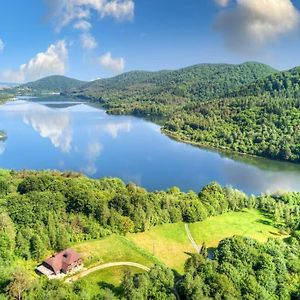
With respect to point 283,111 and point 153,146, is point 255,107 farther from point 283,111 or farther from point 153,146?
point 153,146

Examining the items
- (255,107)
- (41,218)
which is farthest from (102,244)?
(255,107)

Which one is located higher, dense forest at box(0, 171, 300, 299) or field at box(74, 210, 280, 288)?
dense forest at box(0, 171, 300, 299)

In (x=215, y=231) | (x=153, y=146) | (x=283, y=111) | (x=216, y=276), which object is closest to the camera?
(x=216, y=276)

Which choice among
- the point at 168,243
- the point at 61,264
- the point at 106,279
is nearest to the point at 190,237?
the point at 168,243

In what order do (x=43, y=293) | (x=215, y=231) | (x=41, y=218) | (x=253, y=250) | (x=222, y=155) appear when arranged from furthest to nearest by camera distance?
(x=222, y=155) < (x=215, y=231) < (x=41, y=218) < (x=253, y=250) < (x=43, y=293)

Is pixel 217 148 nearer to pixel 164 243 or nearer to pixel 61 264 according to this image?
pixel 164 243

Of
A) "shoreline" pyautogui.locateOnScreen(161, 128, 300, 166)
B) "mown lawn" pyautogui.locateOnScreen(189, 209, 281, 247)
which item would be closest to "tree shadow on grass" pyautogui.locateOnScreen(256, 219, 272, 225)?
"mown lawn" pyautogui.locateOnScreen(189, 209, 281, 247)

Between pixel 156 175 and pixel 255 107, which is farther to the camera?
pixel 255 107

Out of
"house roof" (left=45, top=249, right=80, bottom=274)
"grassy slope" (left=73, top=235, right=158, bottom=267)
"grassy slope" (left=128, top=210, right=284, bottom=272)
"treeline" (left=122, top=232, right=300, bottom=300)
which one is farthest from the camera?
"grassy slope" (left=128, top=210, right=284, bottom=272)

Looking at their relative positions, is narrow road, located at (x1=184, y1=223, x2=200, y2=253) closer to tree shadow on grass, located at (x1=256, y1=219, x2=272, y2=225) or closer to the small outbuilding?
tree shadow on grass, located at (x1=256, y1=219, x2=272, y2=225)
